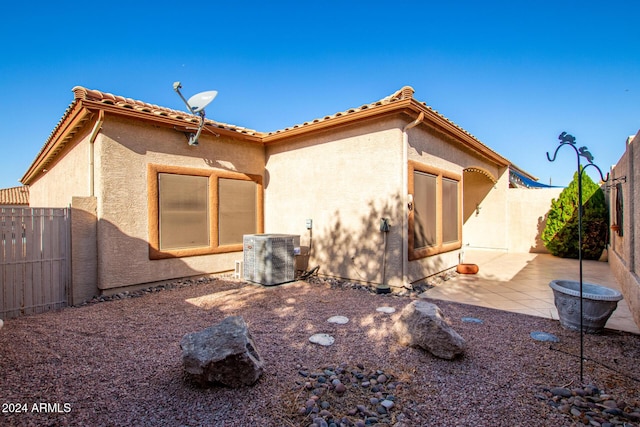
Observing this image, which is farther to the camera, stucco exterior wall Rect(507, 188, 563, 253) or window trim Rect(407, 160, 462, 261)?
stucco exterior wall Rect(507, 188, 563, 253)

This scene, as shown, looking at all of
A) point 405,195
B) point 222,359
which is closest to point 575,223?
point 405,195

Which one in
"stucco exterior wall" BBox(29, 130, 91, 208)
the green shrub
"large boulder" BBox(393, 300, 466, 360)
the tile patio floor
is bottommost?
the tile patio floor

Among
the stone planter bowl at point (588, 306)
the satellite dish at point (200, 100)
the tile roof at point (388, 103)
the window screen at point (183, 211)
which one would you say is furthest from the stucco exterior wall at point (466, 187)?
the window screen at point (183, 211)

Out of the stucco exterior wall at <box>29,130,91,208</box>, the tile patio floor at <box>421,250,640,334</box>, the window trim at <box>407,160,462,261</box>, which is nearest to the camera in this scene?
the tile patio floor at <box>421,250,640,334</box>

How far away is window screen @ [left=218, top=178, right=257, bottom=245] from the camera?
8745mm

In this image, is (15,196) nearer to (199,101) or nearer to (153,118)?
(153,118)

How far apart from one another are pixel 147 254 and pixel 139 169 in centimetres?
207

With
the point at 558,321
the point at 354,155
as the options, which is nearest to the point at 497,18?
the point at 354,155

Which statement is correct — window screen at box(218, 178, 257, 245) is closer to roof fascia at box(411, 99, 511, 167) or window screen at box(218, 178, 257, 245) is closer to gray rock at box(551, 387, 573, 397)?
roof fascia at box(411, 99, 511, 167)

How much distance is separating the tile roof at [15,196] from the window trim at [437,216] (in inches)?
1215

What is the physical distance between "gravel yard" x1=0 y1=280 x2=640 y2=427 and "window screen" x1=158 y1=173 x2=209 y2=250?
2.61 m

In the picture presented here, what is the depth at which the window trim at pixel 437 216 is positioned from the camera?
7.30m

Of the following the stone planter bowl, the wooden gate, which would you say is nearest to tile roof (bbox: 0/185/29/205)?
the wooden gate

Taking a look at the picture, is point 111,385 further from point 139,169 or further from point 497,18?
point 497,18
